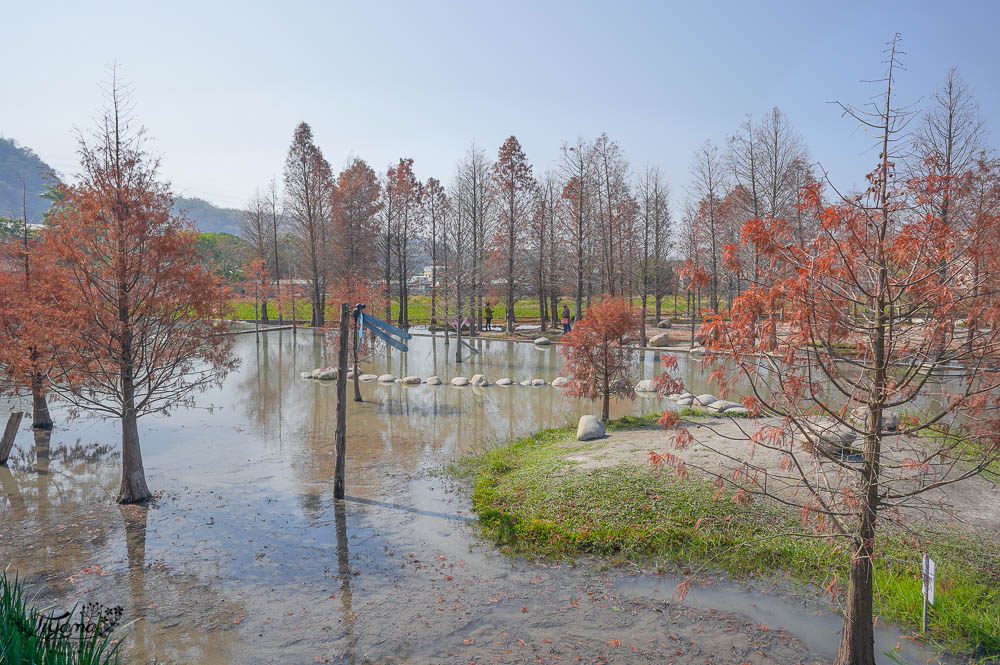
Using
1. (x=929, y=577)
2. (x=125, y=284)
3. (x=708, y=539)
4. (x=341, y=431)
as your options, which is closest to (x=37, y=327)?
(x=125, y=284)

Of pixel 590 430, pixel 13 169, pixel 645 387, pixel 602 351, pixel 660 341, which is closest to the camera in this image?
pixel 590 430

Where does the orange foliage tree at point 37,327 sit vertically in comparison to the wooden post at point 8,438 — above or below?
above

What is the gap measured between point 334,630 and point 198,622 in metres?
1.57

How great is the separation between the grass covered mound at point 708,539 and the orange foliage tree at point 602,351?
4284mm

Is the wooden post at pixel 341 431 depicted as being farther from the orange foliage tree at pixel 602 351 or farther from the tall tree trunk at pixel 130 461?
the orange foliage tree at pixel 602 351

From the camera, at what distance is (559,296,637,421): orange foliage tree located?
14570 mm

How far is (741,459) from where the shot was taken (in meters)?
9.16

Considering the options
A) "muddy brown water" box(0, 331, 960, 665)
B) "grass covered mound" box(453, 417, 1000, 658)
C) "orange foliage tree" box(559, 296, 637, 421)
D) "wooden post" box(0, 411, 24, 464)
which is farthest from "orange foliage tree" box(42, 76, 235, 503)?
"orange foliage tree" box(559, 296, 637, 421)

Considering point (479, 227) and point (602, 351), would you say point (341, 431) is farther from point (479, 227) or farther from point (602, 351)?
point (479, 227)

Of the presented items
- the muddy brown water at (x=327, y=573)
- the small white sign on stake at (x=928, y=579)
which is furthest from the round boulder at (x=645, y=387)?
the small white sign on stake at (x=928, y=579)

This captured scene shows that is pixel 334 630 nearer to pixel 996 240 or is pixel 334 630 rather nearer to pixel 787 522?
pixel 787 522

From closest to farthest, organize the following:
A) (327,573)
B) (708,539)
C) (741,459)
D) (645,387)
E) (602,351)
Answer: (327,573)
(708,539)
(741,459)
(602,351)
(645,387)

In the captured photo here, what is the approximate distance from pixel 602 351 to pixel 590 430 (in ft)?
8.50

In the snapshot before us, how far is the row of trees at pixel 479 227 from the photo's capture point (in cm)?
3378
